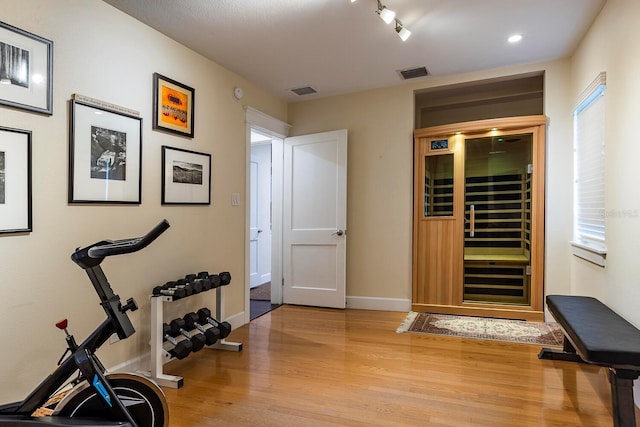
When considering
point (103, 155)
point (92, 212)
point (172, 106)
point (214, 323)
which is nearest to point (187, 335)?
point (214, 323)

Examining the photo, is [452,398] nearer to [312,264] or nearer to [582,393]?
[582,393]

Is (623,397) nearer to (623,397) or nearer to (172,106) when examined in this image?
(623,397)

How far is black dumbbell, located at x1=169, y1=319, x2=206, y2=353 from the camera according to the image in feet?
8.71

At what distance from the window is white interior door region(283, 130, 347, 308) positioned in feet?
7.60

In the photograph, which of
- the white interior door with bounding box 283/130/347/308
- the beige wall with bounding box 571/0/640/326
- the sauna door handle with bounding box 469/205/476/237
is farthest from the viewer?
the white interior door with bounding box 283/130/347/308

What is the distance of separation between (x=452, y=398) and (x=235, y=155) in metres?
2.85

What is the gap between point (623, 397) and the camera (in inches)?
68.4

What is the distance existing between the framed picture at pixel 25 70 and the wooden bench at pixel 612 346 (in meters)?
3.19

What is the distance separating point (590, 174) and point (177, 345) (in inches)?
140

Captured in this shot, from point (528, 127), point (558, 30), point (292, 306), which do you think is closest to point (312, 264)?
point (292, 306)

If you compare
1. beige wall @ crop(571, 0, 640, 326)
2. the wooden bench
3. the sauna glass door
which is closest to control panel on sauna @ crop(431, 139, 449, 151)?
the sauna glass door

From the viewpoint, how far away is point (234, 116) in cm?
375

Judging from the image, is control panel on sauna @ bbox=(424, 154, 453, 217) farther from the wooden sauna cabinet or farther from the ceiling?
the ceiling

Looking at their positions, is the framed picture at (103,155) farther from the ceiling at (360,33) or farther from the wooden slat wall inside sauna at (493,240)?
the wooden slat wall inside sauna at (493,240)
